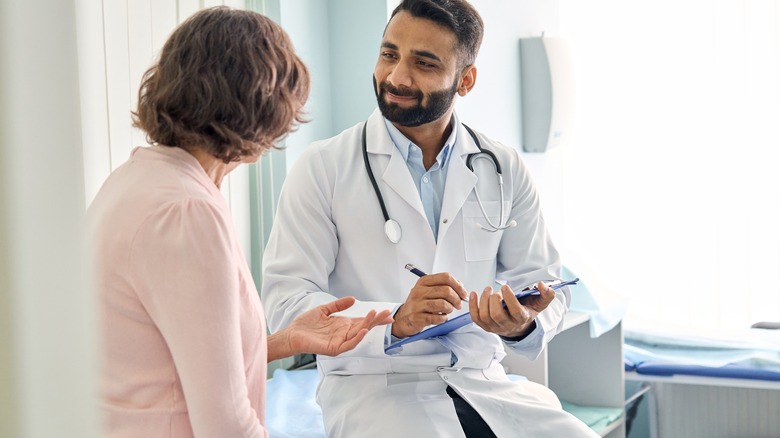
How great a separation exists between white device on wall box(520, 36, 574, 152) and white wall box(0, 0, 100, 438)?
119 inches

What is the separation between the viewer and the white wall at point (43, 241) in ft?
1.11

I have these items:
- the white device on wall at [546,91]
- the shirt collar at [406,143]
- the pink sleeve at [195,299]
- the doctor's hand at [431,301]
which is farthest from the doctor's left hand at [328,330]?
the white device on wall at [546,91]

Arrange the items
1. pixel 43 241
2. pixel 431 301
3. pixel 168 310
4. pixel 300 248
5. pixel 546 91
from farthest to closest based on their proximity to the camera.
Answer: pixel 546 91, pixel 300 248, pixel 431 301, pixel 168 310, pixel 43 241

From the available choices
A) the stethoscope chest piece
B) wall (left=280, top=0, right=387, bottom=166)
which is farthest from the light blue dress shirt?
wall (left=280, top=0, right=387, bottom=166)

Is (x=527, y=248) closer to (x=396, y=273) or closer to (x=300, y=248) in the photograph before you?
(x=396, y=273)

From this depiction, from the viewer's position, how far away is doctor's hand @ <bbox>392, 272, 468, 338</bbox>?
58.7 inches

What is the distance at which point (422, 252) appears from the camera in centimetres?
179

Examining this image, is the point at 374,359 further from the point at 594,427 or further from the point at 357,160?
the point at 594,427

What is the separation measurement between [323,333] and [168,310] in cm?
45

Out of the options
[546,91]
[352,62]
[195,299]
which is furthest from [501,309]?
[546,91]

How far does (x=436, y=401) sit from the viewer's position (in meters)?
1.66

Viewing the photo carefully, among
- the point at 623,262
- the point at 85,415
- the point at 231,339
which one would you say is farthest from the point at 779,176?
the point at 85,415

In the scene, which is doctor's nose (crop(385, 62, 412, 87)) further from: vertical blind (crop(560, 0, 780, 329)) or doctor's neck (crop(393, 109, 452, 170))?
vertical blind (crop(560, 0, 780, 329))

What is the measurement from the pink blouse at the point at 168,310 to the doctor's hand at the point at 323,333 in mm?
306
